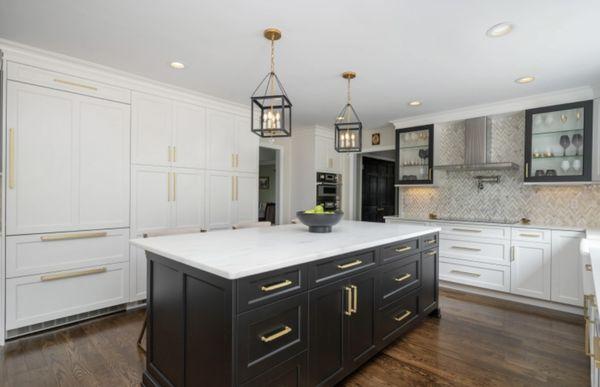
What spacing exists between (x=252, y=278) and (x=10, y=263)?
2516 millimetres

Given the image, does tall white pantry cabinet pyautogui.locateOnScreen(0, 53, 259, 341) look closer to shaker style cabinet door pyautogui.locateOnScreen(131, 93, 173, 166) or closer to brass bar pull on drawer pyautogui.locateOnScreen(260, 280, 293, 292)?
shaker style cabinet door pyautogui.locateOnScreen(131, 93, 173, 166)

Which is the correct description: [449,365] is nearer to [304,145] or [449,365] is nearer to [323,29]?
[323,29]

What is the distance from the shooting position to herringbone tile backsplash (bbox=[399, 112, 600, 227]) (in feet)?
11.7

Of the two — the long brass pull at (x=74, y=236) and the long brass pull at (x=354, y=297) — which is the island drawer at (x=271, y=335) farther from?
the long brass pull at (x=74, y=236)

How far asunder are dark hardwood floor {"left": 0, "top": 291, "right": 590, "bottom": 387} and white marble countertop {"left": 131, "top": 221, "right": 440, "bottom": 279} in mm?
907

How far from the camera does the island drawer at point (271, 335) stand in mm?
1305

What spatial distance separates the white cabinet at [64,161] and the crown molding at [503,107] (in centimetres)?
404

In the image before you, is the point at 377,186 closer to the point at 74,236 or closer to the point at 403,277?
the point at 403,277

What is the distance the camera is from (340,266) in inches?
71.4

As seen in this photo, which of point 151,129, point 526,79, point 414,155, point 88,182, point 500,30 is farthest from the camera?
point 414,155

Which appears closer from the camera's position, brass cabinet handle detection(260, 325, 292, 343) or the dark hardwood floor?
brass cabinet handle detection(260, 325, 292, 343)

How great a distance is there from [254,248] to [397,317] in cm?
140

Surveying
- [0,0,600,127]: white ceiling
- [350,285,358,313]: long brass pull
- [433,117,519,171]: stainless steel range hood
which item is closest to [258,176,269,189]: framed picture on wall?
[0,0,600,127]: white ceiling

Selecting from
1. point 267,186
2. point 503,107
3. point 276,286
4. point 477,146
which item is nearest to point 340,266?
point 276,286
